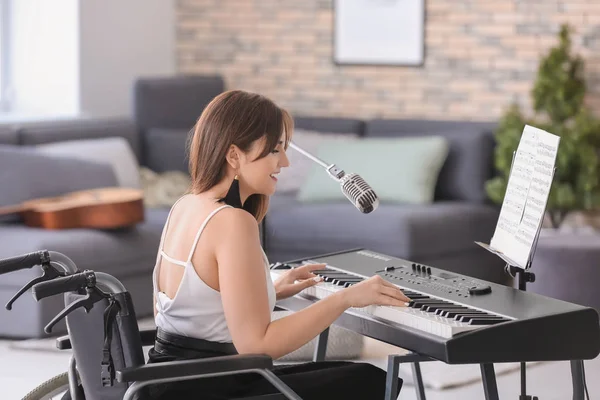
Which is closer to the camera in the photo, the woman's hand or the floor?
the woman's hand

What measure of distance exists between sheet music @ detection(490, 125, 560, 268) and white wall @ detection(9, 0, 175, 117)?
438cm

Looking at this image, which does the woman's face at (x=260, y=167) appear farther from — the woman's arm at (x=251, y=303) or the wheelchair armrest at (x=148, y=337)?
the wheelchair armrest at (x=148, y=337)

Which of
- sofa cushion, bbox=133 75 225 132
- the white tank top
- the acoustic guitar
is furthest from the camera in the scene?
sofa cushion, bbox=133 75 225 132

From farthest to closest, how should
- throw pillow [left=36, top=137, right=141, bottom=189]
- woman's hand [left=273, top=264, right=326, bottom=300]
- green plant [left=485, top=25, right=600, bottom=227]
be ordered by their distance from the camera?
1. green plant [left=485, top=25, right=600, bottom=227]
2. throw pillow [left=36, top=137, right=141, bottom=189]
3. woman's hand [left=273, top=264, right=326, bottom=300]

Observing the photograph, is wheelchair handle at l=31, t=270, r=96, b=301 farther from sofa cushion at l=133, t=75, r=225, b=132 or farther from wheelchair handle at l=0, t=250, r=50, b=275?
sofa cushion at l=133, t=75, r=225, b=132

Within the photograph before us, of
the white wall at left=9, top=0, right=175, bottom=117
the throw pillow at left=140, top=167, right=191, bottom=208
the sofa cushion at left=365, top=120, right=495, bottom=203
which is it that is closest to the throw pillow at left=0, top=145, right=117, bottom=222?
the throw pillow at left=140, top=167, right=191, bottom=208

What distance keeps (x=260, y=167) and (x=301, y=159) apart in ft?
13.0

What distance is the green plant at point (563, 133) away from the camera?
5828 mm

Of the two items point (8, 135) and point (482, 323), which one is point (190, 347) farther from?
point (8, 135)

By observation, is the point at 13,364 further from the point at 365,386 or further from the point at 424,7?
the point at 424,7

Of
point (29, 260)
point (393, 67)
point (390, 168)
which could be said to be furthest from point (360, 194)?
point (393, 67)

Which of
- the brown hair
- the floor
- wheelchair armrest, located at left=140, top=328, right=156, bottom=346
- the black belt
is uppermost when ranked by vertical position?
the brown hair

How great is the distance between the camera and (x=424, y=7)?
22.1 ft

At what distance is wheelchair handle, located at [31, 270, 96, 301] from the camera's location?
210cm
